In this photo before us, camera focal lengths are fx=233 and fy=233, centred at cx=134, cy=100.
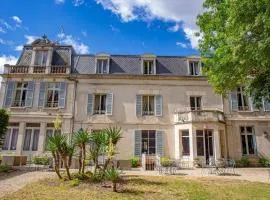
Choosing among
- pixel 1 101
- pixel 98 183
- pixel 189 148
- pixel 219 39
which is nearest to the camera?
pixel 98 183

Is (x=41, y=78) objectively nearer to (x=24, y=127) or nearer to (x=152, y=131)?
(x=24, y=127)

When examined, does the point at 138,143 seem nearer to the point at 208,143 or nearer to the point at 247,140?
the point at 208,143

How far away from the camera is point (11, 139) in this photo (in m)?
18.4

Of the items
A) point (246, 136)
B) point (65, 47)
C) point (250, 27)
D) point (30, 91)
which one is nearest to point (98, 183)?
point (250, 27)

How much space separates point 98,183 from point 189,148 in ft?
33.6

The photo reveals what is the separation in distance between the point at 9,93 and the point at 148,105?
11567mm

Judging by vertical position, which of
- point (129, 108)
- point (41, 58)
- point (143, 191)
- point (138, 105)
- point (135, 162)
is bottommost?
point (143, 191)

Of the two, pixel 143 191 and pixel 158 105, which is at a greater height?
pixel 158 105

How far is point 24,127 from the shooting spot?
18.6 meters

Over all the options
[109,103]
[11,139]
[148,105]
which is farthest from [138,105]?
[11,139]

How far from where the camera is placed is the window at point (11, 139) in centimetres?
1823

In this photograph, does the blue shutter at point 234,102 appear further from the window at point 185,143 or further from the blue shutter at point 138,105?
the blue shutter at point 138,105

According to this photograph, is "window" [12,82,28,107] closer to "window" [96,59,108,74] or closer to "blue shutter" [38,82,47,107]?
"blue shutter" [38,82,47,107]

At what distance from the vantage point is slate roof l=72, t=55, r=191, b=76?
2048 cm
